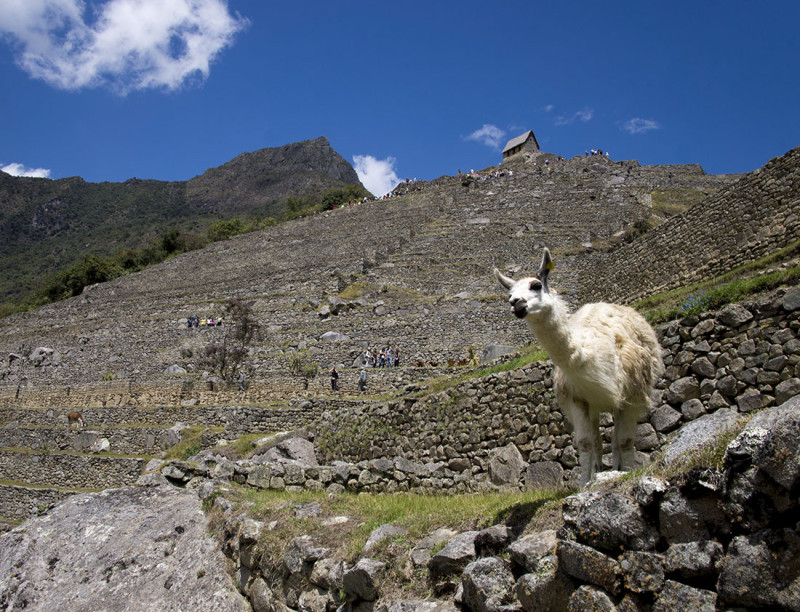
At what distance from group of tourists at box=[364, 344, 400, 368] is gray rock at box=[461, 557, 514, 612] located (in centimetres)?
1482

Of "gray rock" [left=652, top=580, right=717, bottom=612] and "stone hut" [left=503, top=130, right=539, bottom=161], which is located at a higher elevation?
"stone hut" [left=503, top=130, right=539, bottom=161]

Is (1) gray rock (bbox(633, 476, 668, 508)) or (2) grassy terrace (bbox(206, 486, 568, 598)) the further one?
(2) grassy terrace (bbox(206, 486, 568, 598))

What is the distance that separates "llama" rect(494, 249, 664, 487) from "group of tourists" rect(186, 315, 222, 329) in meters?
24.3

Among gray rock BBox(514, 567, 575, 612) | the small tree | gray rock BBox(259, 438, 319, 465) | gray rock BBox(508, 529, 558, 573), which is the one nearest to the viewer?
gray rock BBox(514, 567, 575, 612)

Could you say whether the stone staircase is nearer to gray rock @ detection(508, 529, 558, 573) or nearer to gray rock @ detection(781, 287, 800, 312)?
gray rock @ detection(781, 287, 800, 312)

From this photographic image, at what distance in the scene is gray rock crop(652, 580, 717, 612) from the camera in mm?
2568

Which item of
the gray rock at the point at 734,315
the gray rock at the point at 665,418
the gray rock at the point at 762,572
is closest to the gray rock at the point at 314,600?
the gray rock at the point at 762,572

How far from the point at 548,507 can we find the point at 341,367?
15784 millimetres

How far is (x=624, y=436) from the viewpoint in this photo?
479cm

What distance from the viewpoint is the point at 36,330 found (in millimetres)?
34906

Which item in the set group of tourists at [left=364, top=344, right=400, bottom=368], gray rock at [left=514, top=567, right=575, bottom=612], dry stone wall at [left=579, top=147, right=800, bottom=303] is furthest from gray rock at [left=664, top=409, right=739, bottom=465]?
group of tourists at [left=364, top=344, right=400, bottom=368]

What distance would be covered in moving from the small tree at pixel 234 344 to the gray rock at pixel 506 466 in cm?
1401

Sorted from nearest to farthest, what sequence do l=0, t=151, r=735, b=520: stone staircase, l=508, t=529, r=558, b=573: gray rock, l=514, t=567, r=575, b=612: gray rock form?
l=514, t=567, r=575, b=612: gray rock, l=508, t=529, r=558, b=573: gray rock, l=0, t=151, r=735, b=520: stone staircase

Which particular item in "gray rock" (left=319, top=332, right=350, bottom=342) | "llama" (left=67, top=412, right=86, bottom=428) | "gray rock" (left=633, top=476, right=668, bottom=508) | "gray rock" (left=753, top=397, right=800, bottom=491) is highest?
"gray rock" (left=319, top=332, right=350, bottom=342)
